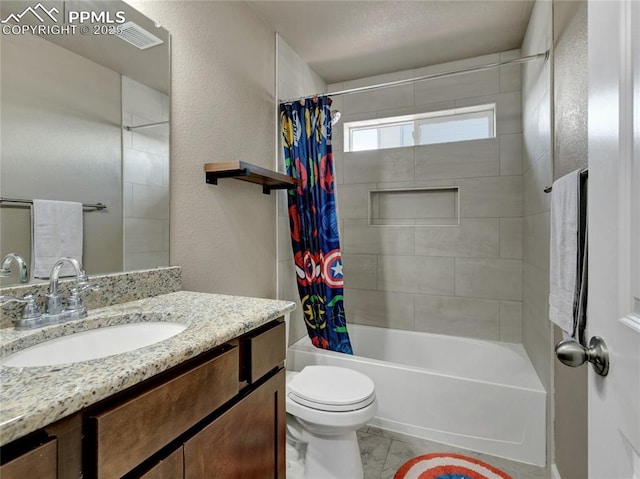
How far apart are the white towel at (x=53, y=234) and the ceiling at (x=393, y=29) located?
164cm

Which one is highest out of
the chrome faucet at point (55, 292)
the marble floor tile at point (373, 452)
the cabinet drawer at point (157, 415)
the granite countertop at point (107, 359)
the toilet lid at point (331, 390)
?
the chrome faucet at point (55, 292)

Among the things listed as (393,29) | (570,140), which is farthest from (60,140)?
(393,29)

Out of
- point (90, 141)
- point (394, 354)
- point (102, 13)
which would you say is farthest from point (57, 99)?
point (394, 354)

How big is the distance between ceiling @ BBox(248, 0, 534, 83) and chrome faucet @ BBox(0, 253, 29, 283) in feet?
5.99

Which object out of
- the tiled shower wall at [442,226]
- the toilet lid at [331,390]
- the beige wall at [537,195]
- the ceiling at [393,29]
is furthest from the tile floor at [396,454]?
the ceiling at [393,29]

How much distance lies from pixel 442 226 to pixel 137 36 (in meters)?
2.28

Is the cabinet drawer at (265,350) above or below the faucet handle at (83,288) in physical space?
below

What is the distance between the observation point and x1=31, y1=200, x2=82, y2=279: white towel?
3.26 ft

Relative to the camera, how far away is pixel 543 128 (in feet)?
5.86

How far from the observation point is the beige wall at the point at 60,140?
0.95 m

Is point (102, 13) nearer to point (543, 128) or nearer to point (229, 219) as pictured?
point (229, 219)

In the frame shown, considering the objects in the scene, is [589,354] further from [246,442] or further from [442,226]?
[442,226]

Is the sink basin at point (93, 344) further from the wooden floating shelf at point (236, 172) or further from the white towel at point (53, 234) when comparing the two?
the wooden floating shelf at point (236, 172)

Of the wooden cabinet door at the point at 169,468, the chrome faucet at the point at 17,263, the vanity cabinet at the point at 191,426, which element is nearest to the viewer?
the vanity cabinet at the point at 191,426
